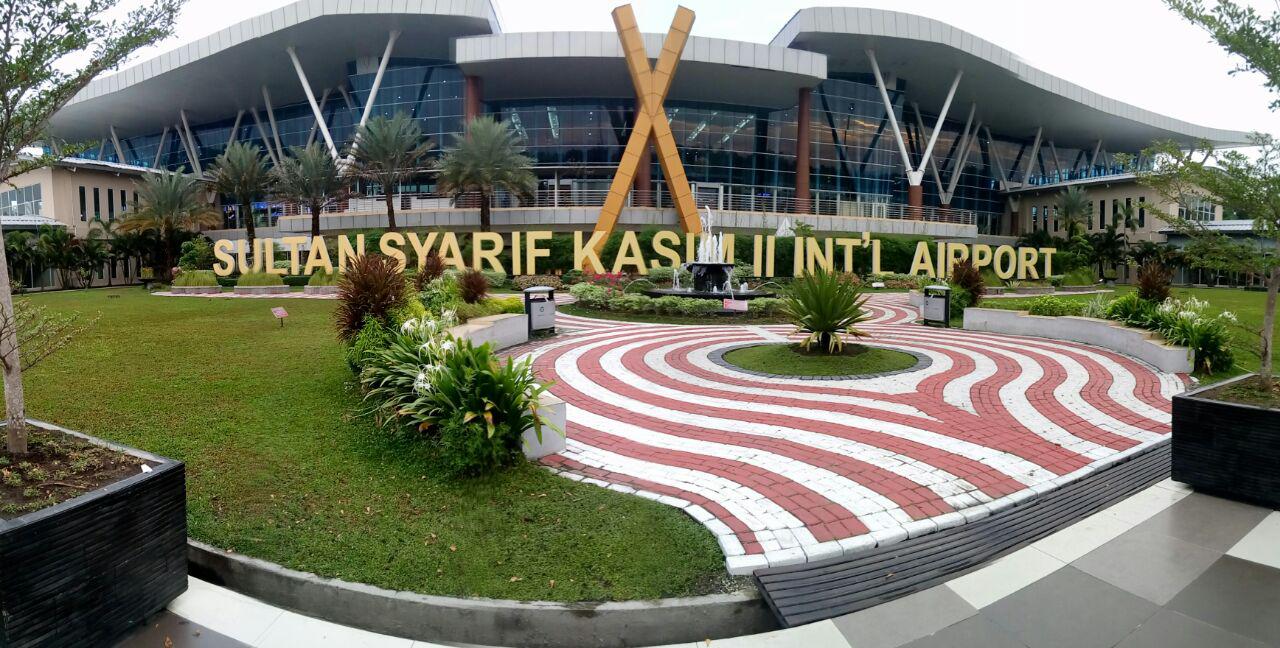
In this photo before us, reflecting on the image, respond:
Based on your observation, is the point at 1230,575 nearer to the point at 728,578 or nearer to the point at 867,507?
the point at 867,507

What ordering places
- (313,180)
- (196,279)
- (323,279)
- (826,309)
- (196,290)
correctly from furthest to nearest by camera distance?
(313,180) → (196,279) → (196,290) → (323,279) → (826,309)

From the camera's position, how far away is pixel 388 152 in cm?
3775

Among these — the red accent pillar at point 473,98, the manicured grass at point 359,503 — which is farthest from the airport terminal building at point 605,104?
the manicured grass at point 359,503

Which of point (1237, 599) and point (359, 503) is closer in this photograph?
point (1237, 599)

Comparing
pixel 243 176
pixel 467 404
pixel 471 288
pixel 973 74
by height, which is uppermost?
pixel 973 74

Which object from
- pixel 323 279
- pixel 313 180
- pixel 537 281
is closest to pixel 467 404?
pixel 323 279

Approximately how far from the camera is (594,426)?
7.50m

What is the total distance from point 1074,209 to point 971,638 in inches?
2437

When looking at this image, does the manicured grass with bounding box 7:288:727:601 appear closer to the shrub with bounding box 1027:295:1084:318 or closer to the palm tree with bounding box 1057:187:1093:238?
the shrub with bounding box 1027:295:1084:318

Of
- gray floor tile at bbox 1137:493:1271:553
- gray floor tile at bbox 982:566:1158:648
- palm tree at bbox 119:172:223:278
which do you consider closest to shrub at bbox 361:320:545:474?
gray floor tile at bbox 982:566:1158:648

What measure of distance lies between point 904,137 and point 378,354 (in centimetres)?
5570

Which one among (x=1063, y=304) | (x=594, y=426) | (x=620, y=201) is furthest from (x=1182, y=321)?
(x=620, y=201)

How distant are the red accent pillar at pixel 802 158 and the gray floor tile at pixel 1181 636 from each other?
44.3 metres

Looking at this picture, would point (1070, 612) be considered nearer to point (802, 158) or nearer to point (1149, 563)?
point (1149, 563)
